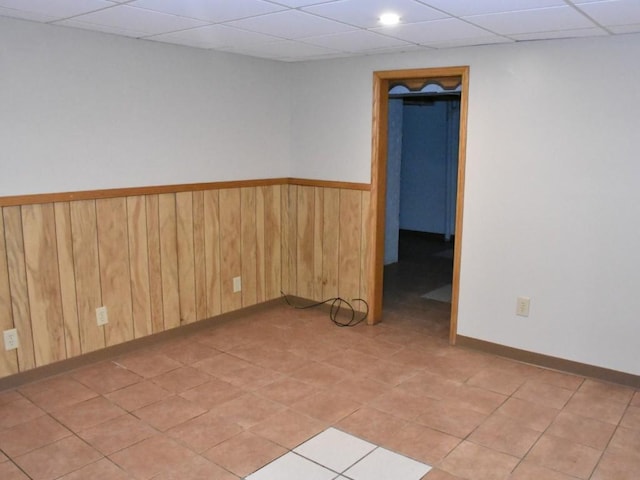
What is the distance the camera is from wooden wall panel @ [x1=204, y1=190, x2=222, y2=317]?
4.29m

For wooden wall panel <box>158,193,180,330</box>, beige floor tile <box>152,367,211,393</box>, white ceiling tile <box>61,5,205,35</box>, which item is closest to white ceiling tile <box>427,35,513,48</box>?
white ceiling tile <box>61,5,205,35</box>

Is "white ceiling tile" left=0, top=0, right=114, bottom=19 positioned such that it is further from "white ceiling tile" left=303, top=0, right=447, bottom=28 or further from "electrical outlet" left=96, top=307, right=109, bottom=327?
"electrical outlet" left=96, top=307, right=109, bottom=327

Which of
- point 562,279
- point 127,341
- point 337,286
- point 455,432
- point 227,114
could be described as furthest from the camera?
point 337,286

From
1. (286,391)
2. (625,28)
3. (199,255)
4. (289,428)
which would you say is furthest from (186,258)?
(625,28)

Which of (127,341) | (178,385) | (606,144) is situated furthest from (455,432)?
(127,341)

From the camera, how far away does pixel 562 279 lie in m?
3.57

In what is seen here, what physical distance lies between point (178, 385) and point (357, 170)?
2131mm

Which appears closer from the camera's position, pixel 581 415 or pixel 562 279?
pixel 581 415

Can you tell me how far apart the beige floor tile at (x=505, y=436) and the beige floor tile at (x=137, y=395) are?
174 centimetres

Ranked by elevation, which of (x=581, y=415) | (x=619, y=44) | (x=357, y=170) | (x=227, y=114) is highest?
(x=619, y=44)

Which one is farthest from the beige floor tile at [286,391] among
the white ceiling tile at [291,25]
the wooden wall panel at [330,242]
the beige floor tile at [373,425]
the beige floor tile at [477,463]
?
the white ceiling tile at [291,25]

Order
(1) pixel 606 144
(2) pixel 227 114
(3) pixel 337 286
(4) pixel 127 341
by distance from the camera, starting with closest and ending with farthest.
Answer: (1) pixel 606 144 < (4) pixel 127 341 < (2) pixel 227 114 < (3) pixel 337 286

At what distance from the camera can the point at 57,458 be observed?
2590 mm

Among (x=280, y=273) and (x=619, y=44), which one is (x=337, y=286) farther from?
(x=619, y=44)
